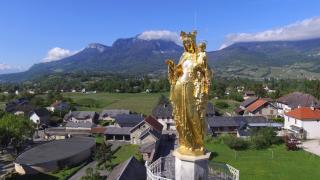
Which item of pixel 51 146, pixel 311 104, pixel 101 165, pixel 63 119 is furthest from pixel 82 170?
pixel 311 104

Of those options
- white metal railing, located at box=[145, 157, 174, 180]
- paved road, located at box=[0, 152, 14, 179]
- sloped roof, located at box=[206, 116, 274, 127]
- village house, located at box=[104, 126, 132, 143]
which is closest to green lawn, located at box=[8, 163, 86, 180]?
paved road, located at box=[0, 152, 14, 179]

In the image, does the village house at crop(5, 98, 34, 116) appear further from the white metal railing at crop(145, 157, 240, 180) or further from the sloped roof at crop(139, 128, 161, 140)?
the white metal railing at crop(145, 157, 240, 180)

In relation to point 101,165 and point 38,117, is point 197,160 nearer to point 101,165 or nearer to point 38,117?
point 101,165

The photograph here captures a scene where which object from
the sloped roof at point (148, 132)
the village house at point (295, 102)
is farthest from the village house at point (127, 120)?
the village house at point (295, 102)

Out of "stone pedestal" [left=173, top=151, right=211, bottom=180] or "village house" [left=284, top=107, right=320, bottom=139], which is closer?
"stone pedestal" [left=173, top=151, right=211, bottom=180]

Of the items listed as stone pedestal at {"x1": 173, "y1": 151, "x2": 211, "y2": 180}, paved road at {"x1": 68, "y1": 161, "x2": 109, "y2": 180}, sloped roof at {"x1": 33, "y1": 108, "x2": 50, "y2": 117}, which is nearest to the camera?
A: stone pedestal at {"x1": 173, "y1": 151, "x2": 211, "y2": 180}

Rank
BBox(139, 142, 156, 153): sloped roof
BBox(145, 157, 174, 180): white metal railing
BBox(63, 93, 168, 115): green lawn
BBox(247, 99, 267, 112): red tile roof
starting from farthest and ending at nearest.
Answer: BBox(63, 93, 168, 115): green lawn
BBox(247, 99, 267, 112): red tile roof
BBox(139, 142, 156, 153): sloped roof
BBox(145, 157, 174, 180): white metal railing

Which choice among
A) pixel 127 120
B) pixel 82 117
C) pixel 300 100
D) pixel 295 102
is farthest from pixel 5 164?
pixel 300 100
